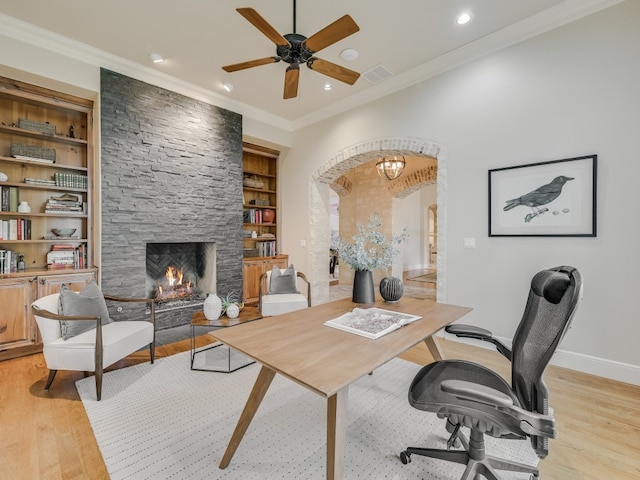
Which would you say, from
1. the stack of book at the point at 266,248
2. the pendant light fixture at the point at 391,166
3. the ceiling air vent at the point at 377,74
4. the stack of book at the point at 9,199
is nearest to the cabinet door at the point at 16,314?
the stack of book at the point at 9,199

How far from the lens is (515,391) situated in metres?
1.36

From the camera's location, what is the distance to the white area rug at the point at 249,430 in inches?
62.2

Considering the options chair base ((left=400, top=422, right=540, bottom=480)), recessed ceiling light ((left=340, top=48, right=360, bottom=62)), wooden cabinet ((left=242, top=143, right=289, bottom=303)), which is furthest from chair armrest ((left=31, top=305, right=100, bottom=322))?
recessed ceiling light ((left=340, top=48, right=360, bottom=62))

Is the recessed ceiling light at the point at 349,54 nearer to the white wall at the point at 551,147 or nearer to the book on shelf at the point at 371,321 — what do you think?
the white wall at the point at 551,147

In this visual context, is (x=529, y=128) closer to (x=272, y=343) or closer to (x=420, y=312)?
(x=420, y=312)

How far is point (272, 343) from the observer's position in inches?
56.7

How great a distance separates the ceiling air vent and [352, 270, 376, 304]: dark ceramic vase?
9.01 feet

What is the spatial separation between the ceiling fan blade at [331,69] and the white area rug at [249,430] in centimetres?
277

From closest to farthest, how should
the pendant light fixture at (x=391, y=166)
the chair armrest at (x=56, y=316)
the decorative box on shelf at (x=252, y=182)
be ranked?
the chair armrest at (x=56, y=316), the decorative box on shelf at (x=252, y=182), the pendant light fixture at (x=391, y=166)

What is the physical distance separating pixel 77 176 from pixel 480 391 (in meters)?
4.59

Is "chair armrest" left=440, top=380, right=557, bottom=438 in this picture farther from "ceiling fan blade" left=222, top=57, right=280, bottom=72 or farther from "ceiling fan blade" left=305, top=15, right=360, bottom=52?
"ceiling fan blade" left=222, top=57, right=280, bottom=72

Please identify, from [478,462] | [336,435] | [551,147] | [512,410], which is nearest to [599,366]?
[551,147]

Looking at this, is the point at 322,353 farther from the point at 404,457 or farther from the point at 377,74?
the point at 377,74

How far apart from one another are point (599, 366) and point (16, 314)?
548 cm
